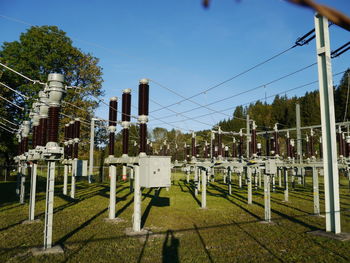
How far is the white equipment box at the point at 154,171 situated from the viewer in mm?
10352

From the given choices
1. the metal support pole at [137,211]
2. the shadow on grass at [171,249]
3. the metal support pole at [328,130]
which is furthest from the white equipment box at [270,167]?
the metal support pole at [137,211]

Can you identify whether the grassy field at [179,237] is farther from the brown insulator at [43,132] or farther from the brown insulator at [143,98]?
the brown insulator at [143,98]

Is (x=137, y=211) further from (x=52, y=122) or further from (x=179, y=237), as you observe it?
(x=52, y=122)

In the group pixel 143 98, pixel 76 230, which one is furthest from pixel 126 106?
pixel 76 230

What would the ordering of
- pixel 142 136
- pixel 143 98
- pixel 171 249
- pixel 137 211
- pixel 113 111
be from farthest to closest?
1. pixel 113 111
2. pixel 143 98
3. pixel 142 136
4. pixel 137 211
5. pixel 171 249

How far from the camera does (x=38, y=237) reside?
380 inches

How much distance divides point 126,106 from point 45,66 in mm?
23732

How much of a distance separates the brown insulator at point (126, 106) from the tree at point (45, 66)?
1747 centimetres

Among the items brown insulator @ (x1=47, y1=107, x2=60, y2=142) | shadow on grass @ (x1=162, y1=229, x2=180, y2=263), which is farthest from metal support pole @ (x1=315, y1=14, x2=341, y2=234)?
brown insulator @ (x1=47, y1=107, x2=60, y2=142)

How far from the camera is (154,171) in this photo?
1046 centimetres

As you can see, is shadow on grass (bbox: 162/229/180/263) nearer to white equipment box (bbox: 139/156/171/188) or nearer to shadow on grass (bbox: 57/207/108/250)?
white equipment box (bbox: 139/156/171/188)

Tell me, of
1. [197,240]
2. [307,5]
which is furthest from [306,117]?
[307,5]

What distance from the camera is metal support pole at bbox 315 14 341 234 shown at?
1002 cm

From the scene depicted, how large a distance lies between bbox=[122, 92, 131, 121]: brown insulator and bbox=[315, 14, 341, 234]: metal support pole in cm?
830
